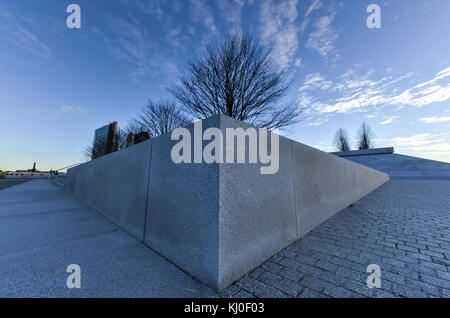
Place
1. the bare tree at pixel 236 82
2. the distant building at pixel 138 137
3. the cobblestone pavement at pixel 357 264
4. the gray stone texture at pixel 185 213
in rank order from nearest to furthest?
the cobblestone pavement at pixel 357 264, the gray stone texture at pixel 185 213, the bare tree at pixel 236 82, the distant building at pixel 138 137

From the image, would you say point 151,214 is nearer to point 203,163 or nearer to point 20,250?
point 203,163

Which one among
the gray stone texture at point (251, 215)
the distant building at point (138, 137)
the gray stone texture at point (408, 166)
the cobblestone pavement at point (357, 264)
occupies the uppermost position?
the distant building at point (138, 137)

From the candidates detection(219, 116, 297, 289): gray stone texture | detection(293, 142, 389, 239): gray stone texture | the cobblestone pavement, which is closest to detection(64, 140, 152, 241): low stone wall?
detection(219, 116, 297, 289): gray stone texture

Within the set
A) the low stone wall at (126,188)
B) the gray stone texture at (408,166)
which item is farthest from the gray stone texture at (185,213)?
the gray stone texture at (408,166)

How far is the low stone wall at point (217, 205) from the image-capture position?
5.81ft

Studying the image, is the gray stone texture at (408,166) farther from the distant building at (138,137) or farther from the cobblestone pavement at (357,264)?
the distant building at (138,137)

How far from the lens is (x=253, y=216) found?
6.88 ft

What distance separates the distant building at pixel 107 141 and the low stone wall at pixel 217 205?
21.8m

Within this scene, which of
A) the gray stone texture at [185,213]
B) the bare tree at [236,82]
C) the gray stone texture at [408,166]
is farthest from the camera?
the gray stone texture at [408,166]

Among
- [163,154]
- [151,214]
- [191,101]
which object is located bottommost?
[151,214]

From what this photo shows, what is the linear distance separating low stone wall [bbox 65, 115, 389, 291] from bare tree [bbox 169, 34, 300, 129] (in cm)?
595

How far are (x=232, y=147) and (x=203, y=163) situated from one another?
0.38m
